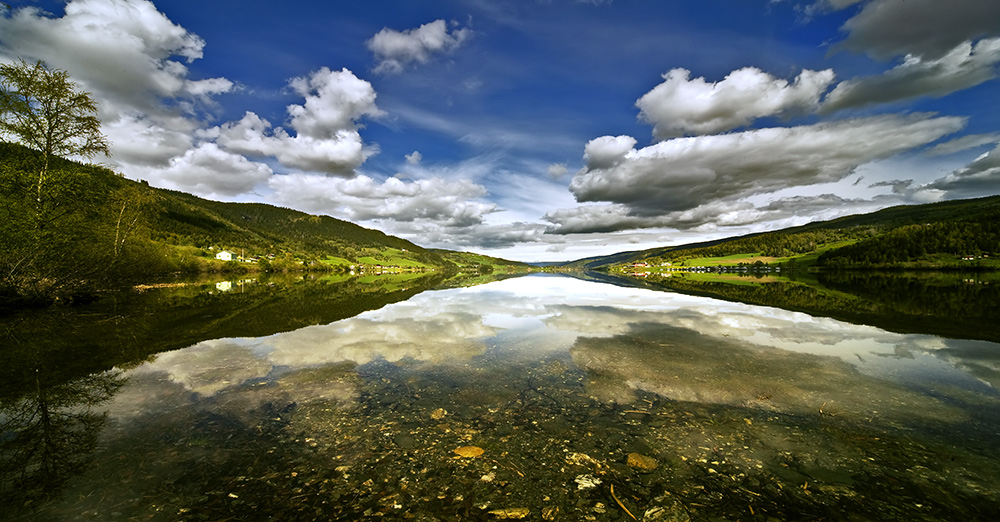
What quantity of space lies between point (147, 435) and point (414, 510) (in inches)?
252

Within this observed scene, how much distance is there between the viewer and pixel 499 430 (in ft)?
24.8

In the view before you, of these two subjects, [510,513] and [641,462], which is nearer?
[510,513]

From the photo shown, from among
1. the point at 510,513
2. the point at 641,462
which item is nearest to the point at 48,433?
the point at 510,513

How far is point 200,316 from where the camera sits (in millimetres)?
23109

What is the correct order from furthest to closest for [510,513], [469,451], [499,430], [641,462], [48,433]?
1. [499,430]
2. [48,433]
3. [469,451]
4. [641,462]
5. [510,513]

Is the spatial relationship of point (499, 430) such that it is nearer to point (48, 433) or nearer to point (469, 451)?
point (469, 451)

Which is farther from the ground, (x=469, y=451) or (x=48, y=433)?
(x=48, y=433)

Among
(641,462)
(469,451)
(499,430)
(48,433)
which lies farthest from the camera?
(499,430)

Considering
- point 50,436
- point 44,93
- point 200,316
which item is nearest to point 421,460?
point 50,436

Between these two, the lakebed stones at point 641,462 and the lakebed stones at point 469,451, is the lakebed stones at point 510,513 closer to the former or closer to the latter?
the lakebed stones at point 469,451

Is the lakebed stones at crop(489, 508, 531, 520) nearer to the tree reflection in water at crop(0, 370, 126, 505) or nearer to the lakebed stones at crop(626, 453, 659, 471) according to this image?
the lakebed stones at crop(626, 453, 659, 471)

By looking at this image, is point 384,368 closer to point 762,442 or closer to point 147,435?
point 147,435

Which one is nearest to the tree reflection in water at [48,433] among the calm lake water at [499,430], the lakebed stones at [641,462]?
the calm lake water at [499,430]

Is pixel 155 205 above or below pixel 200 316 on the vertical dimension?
above
